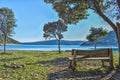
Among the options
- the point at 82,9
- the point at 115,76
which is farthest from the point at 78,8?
the point at 115,76

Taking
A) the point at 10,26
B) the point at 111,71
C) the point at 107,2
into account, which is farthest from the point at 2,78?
the point at 10,26

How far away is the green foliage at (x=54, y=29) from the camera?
75.9 meters

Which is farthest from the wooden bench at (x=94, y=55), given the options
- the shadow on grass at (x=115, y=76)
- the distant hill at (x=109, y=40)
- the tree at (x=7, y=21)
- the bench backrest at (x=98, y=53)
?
the tree at (x=7, y=21)

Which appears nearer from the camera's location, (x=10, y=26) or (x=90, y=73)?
(x=90, y=73)

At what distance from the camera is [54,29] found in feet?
250

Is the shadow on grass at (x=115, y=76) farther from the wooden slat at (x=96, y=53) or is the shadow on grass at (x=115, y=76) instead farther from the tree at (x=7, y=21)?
the tree at (x=7, y=21)

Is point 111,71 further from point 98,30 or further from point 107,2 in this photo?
point 98,30

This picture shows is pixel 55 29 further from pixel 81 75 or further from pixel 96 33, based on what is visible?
pixel 81 75

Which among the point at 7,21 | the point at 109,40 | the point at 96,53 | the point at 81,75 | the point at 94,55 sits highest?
the point at 7,21

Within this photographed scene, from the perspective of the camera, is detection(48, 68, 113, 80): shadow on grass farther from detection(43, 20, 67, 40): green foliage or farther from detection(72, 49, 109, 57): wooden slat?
detection(43, 20, 67, 40): green foliage

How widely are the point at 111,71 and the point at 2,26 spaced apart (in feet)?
172

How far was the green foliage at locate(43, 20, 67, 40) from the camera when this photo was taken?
75.9 meters

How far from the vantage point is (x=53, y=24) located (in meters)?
76.1

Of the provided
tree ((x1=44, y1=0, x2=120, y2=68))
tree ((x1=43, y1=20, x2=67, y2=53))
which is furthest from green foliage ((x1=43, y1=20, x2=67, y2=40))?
tree ((x1=44, y1=0, x2=120, y2=68))
